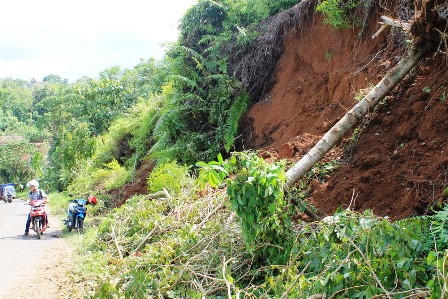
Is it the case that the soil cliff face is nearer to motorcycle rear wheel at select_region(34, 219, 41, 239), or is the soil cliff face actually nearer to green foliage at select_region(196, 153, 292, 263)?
green foliage at select_region(196, 153, 292, 263)

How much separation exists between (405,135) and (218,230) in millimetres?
2881

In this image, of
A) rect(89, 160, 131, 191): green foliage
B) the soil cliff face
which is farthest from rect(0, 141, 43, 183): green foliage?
the soil cliff face

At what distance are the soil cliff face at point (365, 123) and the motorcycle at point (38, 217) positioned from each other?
A: 521cm

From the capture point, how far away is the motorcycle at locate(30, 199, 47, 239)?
10742 mm

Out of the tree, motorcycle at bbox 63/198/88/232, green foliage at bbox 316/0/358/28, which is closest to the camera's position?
the tree

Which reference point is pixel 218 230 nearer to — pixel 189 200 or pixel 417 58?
pixel 189 200

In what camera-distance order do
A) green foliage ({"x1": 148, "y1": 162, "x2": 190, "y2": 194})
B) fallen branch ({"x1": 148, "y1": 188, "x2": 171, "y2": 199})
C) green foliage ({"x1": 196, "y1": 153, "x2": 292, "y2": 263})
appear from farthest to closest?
1. green foliage ({"x1": 148, "y1": 162, "x2": 190, "y2": 194})
2. fallen branch ({"x1": 148, "y1": 188, "x2": 171, "y2": 199})
3. green foliage ({"x1": 196, "y1": 153, "x2": 292, "y2": 263})

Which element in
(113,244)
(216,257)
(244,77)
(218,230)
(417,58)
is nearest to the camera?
(216,257)

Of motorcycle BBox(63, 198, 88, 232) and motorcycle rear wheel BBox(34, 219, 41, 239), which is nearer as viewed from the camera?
motorcycle rear wheel BBox(34, 219, 41, 239)

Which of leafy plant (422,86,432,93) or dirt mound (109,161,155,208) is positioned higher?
leafy plant (422,86,432,93)

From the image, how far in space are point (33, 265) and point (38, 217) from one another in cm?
322

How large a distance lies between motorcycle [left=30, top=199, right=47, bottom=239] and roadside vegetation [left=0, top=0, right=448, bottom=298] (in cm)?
62

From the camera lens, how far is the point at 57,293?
6.35 m

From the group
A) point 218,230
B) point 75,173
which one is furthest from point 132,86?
point 218,230
